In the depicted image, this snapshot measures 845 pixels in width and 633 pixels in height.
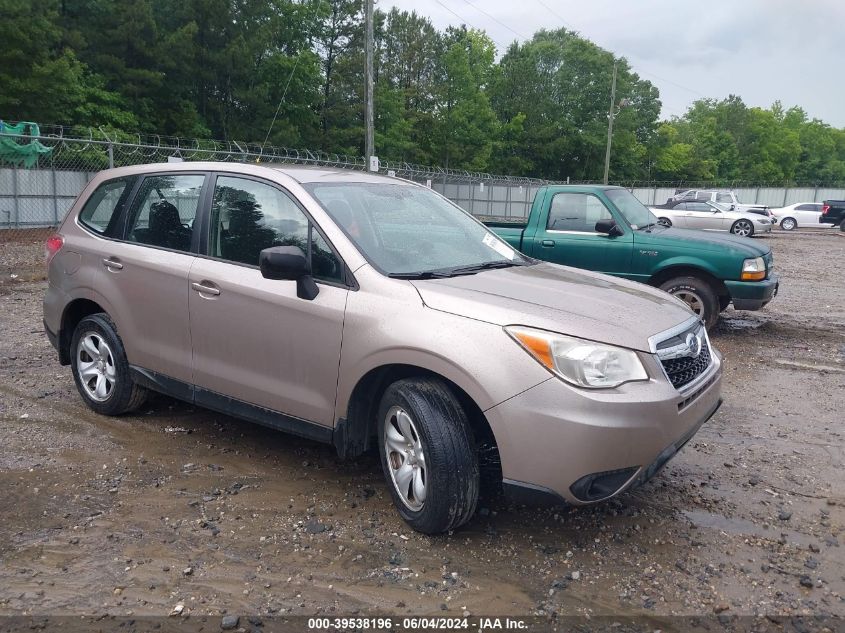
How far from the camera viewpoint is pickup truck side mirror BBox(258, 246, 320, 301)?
365cm

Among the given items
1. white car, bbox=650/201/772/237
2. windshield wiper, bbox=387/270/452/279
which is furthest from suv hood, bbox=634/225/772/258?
white car, bbox=650/201/772/237

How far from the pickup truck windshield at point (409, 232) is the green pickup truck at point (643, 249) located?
4.05m

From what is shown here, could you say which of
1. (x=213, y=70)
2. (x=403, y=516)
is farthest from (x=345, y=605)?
(x=213, y=70)

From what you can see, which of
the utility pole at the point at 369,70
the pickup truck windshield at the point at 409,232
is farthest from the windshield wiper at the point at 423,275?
the utility pole at the point at 369,70

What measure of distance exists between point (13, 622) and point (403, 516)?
1743 mm

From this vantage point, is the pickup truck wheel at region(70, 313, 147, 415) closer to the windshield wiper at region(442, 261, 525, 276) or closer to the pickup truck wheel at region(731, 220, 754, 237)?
the windshield wiper at region(442, 261, 525, 276)

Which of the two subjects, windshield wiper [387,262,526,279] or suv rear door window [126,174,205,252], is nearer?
windshield wiper [387,262,526,279]

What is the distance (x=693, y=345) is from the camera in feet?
12.4

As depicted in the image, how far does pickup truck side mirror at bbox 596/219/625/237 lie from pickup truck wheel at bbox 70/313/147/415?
5.50 metres

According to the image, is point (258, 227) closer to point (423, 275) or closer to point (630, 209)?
point (423, 275)

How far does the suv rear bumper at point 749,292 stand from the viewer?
816cm

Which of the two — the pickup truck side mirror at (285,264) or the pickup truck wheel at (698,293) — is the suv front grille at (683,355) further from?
the pickup truck wheel at (698,293)

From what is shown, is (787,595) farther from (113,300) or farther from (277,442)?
(113,300)

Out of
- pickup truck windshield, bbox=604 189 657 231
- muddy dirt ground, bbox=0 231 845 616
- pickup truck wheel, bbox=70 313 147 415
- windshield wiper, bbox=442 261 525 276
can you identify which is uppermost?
pickup truck windshield, bbox=604 189 657 231
